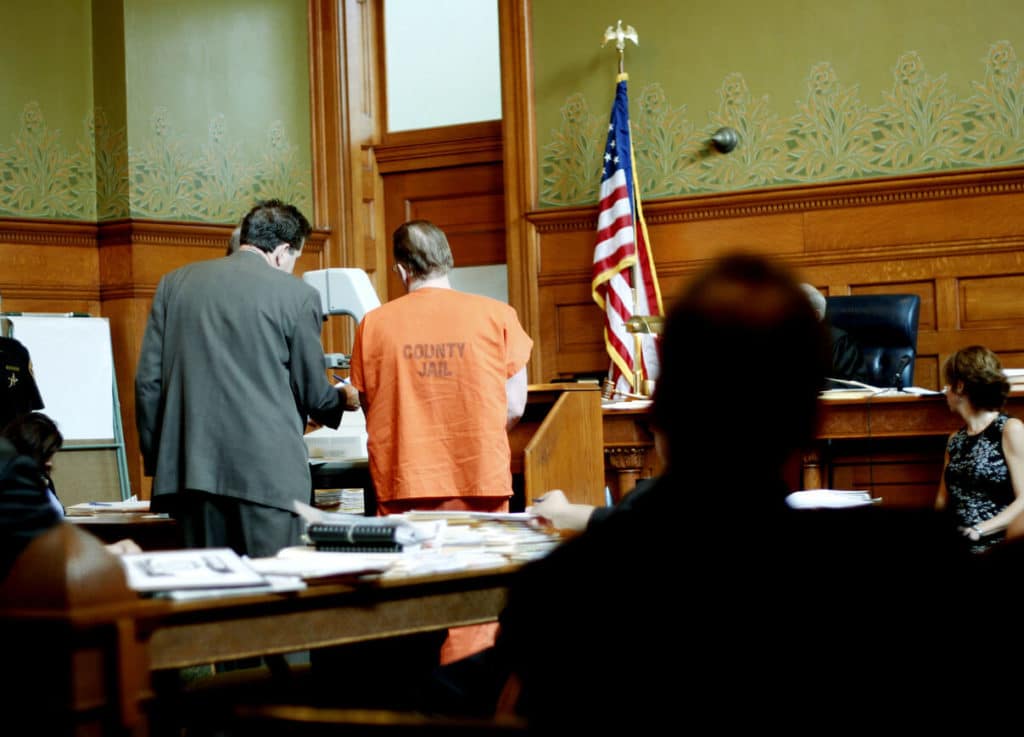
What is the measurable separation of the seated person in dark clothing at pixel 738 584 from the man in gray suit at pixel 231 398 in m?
2.00

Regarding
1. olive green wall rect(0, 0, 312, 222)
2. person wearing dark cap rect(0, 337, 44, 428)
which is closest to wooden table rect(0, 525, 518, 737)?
person wearing dark cap rect(0, 337, 44, 428)

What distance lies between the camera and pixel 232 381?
121 inches

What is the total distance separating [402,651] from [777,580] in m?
2.41

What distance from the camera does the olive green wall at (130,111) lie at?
678cm

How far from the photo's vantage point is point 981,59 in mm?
6332

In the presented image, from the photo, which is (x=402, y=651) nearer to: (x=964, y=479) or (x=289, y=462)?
(x=289, y=462)

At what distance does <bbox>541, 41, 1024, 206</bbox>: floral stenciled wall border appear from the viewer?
6332mm

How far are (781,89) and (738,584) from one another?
19.6 feet

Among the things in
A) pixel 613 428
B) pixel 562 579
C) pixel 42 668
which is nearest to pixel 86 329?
pixel 613 428

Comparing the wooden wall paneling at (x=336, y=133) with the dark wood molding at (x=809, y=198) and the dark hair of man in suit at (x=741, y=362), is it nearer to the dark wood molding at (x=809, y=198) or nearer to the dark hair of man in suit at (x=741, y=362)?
the dark wood molding at (x=809, y=198)

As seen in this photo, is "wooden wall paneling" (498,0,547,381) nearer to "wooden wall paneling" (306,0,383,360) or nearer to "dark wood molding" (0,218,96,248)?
"wooden wall paneling" (306,0,383,360)

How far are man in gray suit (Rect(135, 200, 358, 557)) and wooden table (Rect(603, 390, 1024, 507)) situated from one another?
5.48ft

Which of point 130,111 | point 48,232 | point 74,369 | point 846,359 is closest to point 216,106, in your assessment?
point 130,111

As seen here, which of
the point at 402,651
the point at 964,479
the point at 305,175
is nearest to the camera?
the point at 402,651
